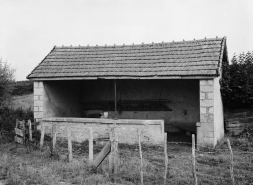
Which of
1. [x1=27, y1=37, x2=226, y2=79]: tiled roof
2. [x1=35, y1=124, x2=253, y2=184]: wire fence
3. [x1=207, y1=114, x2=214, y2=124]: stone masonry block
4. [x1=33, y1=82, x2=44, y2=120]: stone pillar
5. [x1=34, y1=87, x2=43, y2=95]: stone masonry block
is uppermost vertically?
[x1=27, y1=37, x2=226, y2=79]: tiled roof

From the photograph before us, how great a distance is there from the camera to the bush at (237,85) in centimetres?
1312

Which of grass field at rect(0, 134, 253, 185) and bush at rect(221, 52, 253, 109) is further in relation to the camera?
bush at rect(221, 52, 253, 109)

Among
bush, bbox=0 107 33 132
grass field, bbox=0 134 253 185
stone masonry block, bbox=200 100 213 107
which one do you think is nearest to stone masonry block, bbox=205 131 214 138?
grass field, bbox=0 134 253 185

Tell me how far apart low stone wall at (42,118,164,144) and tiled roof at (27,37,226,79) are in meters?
1.82

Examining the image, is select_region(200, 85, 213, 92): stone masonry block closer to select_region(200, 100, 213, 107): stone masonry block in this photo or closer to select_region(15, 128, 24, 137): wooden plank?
select_region(200, 100, 213, 107): stone masonry block

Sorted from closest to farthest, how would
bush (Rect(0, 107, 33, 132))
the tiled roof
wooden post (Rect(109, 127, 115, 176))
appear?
wooden post (Rect(109, 127, 115, 176))
the tiled roof
bush (Rect(0, 107, 33, 132))

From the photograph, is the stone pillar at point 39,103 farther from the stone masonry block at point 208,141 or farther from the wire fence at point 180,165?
the stone masonry block at point 208,141

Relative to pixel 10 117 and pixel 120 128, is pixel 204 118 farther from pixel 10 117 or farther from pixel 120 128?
pixel 10 117

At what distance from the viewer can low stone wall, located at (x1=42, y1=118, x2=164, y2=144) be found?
37.1 feet

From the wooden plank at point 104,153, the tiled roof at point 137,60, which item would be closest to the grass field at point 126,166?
the wooden plank at point 104,153

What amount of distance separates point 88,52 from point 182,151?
6.87m

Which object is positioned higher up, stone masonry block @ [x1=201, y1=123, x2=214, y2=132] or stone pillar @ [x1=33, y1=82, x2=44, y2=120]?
stone pillar @ [x1=33, y1=82, x2=44, y2=120]

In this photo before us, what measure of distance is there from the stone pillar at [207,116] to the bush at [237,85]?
8.14ft

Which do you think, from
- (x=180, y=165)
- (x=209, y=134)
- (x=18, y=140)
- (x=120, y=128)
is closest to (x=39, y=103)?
(x=18, y=140)
